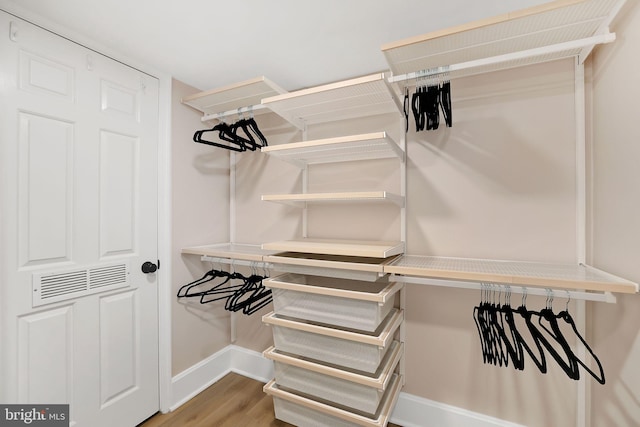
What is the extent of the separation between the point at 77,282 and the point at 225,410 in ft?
4.01

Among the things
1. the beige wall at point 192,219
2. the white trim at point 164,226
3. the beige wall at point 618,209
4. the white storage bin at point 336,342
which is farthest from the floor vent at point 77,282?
the beige wall at point 618,209

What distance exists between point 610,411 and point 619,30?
1.56m

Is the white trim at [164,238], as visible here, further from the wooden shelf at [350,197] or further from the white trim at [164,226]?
the wooden shelf at [350,197]

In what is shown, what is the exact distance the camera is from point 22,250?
4.30ft

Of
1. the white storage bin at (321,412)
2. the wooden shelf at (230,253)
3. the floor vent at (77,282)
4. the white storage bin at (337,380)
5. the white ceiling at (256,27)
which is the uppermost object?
the white ceiling at (256,27)

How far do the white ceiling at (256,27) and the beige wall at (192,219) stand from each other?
46cm

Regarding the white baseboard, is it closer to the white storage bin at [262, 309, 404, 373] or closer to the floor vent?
the white storage bin at [262, 309, 404, 373]

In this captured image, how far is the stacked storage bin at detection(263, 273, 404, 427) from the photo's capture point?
4.57ft

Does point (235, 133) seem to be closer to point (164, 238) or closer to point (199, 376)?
point (164, 238)

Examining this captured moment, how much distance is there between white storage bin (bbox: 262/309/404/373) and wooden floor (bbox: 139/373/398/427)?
596 mm

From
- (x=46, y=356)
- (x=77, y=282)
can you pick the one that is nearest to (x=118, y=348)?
(x=46, y=356)

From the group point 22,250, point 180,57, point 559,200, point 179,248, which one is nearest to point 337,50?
point 180,57

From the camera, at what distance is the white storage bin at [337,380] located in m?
1.40

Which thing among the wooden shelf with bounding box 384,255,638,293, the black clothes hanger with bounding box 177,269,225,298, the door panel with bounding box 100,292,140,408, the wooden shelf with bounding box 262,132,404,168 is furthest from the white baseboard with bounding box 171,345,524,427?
the wooden shelf with bounding box 262,132,404,168
